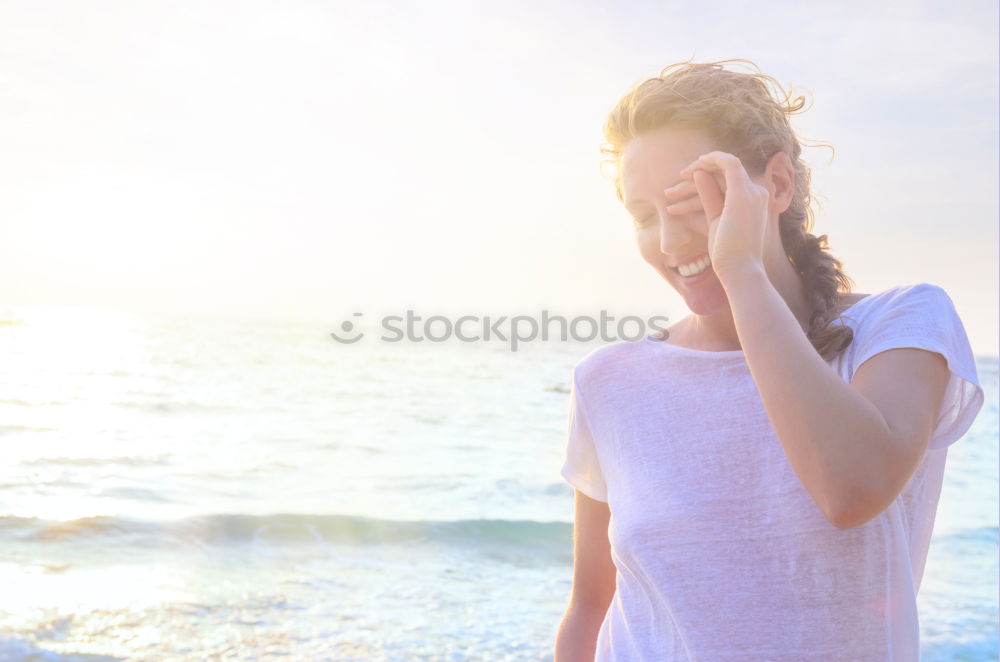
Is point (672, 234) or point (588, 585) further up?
point (672, 234)

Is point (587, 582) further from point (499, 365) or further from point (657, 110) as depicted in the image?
point (499, 365)

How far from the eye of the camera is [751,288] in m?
1.39

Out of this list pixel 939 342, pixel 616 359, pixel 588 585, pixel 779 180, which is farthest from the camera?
pixel 588 585

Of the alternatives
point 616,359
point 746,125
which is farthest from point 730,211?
point 616,359

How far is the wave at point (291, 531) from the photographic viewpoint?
924 centimetres

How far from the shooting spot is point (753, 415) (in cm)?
162

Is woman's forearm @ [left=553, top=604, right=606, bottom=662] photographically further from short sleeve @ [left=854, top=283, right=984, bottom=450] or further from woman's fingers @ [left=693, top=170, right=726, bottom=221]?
woman's fingers @ [left=693, top=170, right=726, bottom=221]

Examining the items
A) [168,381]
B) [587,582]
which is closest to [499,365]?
[168,381]

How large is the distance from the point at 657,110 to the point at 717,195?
25 centimetres

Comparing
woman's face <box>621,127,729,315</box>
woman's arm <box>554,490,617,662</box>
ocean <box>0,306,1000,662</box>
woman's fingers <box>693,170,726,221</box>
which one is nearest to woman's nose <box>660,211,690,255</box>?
woman's face <box>621,127,729,315</box>

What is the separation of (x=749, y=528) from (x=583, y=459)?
1.40 feet

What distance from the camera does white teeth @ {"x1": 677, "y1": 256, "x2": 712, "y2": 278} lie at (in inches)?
65.3

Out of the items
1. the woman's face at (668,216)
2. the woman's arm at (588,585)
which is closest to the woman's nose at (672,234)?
the woman's face at (668,216)

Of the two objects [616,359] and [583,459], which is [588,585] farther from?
[616,359]
